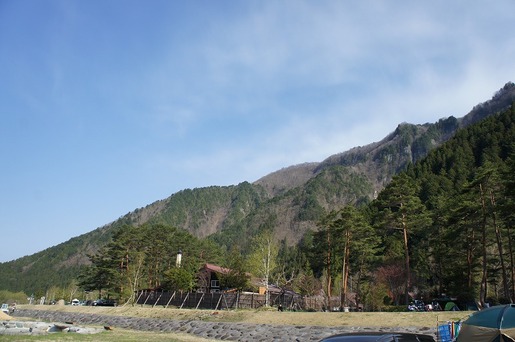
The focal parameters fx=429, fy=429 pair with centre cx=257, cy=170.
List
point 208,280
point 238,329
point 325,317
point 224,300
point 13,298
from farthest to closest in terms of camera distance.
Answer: point 13,298 → point 208,280 → point 224,300 → point 238,329 → point 325,317

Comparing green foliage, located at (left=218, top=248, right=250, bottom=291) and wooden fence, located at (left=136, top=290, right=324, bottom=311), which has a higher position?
green foliage, located at (left=218, top=248, right=250, bottom=291)

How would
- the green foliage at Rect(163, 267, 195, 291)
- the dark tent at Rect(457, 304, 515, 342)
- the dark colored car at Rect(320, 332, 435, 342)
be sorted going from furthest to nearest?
the green foliage at Rect(163, 267, 195, 291) → the dark tent at Rect(457, 304, 515, 342) → the dark colored car at Rect(320, 332, 435, 342)

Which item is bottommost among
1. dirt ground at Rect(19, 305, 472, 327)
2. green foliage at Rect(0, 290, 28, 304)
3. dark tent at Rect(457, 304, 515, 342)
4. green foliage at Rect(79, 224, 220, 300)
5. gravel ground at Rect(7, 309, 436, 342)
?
green foliage at Rect(0, 290, 28, 304)

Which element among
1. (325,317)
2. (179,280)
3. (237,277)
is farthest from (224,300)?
(325,317)

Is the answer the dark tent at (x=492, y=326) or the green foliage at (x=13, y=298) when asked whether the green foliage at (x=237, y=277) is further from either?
the green foliage at (x=13, y=298)

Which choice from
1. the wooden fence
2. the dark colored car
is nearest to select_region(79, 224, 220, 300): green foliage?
the wooden fence

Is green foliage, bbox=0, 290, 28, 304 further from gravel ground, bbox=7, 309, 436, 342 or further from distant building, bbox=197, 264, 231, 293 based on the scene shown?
gravel ground, bbox=7, 309, 436, 342

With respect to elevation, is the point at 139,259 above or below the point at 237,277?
above

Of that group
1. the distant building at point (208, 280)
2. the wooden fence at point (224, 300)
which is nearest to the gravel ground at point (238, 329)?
the wooden fence at point (224, 300)

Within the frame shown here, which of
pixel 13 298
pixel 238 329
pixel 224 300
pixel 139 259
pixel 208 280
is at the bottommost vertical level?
pixel 13 298

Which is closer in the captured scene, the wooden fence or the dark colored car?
the dark colored car

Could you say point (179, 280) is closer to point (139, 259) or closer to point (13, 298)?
point (139, 259)

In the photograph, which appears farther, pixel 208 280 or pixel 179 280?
pixel 208 280

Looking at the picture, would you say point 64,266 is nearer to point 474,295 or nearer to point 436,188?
point 436,188
